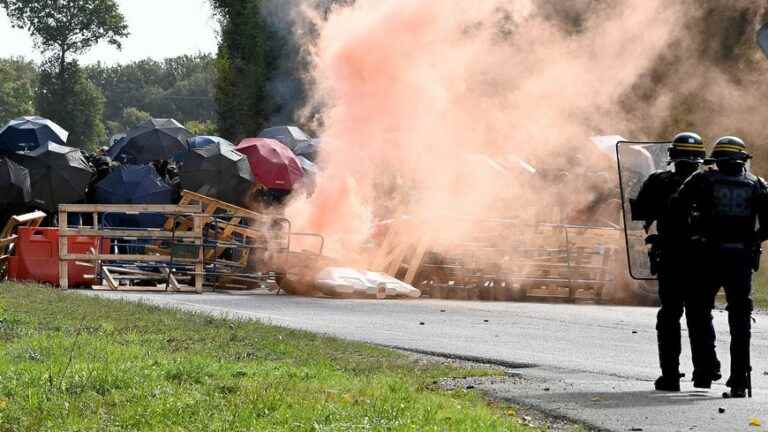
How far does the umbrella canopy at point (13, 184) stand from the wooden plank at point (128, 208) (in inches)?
192

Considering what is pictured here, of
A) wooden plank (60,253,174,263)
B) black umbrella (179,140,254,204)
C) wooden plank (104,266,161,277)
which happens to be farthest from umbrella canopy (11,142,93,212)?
wooden plank (60,253,174,263)

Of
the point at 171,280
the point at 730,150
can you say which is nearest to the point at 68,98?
the point at 171,280

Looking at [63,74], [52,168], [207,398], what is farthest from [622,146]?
[63,74]

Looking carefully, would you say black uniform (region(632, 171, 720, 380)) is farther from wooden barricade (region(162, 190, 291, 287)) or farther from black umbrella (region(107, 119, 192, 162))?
black umbrella (region(107, 119, 192, 162))

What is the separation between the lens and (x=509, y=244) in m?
26.8

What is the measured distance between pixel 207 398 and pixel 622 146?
22.5 feet

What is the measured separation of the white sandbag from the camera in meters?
24.7

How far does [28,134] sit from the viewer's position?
1407 inches

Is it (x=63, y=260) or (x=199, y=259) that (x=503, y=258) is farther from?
(x=63, y=260)

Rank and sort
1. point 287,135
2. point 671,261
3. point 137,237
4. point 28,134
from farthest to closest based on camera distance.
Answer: point 287,135
point 28,134
point 137,237
point 671,261

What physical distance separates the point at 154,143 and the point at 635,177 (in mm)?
24354

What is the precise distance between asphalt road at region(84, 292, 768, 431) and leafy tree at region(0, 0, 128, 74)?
6889 cm

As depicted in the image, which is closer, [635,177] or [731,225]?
[731,225]

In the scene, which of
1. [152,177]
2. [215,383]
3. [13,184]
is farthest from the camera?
[152,177]
